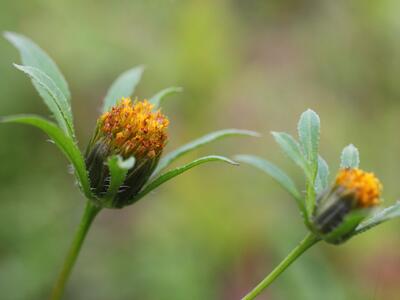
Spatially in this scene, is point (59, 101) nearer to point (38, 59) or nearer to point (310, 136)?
point (38, 59)

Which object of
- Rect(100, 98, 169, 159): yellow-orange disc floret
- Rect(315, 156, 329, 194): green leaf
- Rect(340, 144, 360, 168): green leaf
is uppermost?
Rect(340, 144, 360, 168): green leaf

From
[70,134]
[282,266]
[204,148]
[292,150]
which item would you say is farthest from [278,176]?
[204,148]

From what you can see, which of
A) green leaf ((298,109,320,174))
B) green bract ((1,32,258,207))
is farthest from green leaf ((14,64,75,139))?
green leaf ((298,109,320,174))

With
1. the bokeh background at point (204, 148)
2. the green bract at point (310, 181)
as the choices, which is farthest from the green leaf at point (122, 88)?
the bokeh background at point (204, 148)

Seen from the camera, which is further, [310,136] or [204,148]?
[204,148]

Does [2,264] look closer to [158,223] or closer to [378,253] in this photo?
[158,223]

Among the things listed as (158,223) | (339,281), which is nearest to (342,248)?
(339,281)

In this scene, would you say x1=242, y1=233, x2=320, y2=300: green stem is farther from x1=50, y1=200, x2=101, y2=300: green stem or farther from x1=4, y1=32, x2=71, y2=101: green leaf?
x1=4, y1=32, x2=71, y2=101: green leaf
